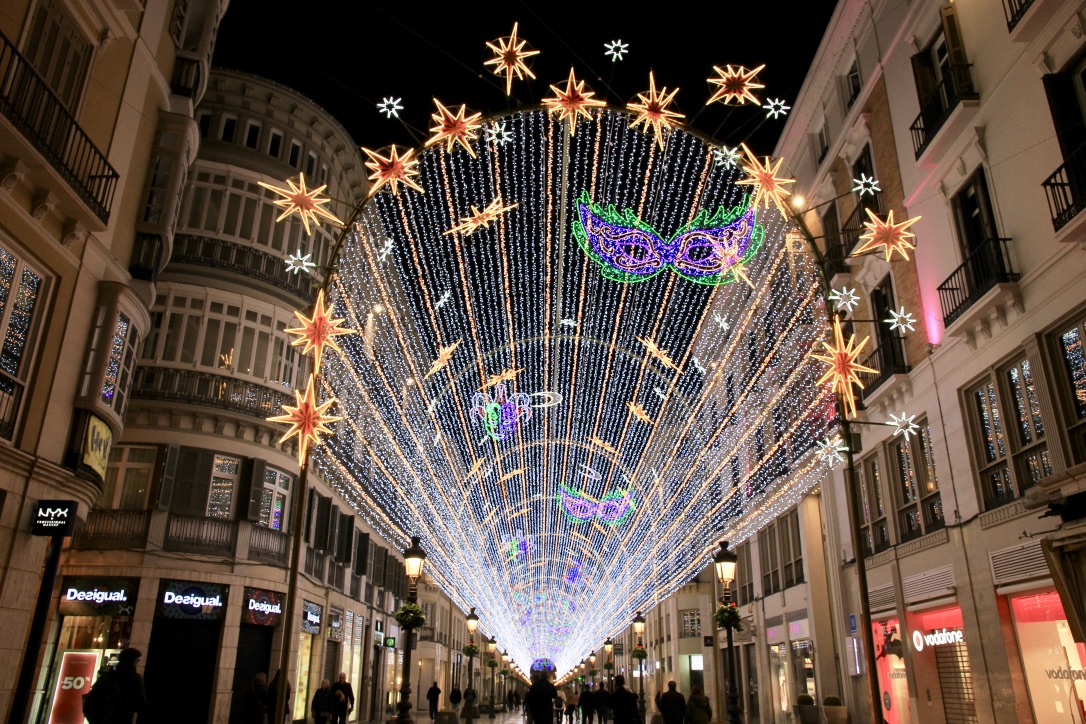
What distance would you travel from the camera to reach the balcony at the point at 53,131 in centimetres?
1022

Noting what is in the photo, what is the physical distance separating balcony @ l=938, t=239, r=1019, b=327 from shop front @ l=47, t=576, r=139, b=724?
19.0 meters

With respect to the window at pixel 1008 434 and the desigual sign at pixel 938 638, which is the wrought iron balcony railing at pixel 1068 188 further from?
the desigual sign at pixel 938 638

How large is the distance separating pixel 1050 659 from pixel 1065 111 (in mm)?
8031

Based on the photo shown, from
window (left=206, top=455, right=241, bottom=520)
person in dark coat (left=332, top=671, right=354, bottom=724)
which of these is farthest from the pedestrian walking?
window (left=206, top=455, right=241, bottom=520)

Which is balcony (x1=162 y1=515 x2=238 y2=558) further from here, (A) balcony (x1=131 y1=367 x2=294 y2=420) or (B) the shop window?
(B) the shop window

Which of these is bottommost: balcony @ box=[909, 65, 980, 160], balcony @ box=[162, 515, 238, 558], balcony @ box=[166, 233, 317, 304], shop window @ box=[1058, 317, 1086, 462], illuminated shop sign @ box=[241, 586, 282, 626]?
illuminated shop sign @ box=[241, 586, 282, 626]

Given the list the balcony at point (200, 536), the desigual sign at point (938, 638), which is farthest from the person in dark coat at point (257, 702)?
the desigual sign at point (938, 638)

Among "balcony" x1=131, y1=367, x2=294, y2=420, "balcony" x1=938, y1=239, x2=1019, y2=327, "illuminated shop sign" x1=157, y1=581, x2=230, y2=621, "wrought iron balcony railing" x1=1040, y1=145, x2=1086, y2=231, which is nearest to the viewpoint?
"wrought iron balcony railing" x1=1040, y1=145, x2=1086, y2=231

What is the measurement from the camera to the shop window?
1058 centimetres

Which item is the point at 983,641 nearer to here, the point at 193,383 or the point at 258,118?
the point at 193,383

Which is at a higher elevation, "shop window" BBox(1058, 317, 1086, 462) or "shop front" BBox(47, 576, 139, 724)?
"shop window" BBox(1058, 317, 1086, 462)

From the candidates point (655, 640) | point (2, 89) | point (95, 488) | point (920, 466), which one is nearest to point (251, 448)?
point (95, 488)

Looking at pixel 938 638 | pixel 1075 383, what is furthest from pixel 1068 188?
pixel 938 638

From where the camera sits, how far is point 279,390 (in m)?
22.1
